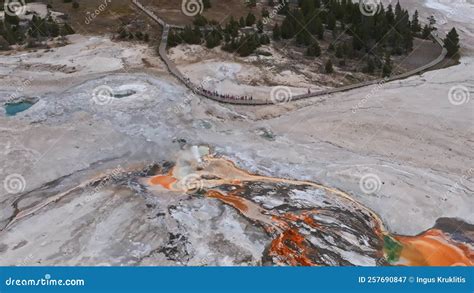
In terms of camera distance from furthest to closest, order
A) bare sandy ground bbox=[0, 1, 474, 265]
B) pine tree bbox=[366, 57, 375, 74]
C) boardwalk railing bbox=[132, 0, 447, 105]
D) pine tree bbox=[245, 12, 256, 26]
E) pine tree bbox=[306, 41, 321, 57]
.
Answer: pine tree bbox=[245, 12, 256, 26] < pine tree bbox=[306, 41, 321, 57] < pine tree bbox=[366, 57, 375, 74] < boardwalk railing bbox=[132, 0, 447, 105] < bare sandy ground bbox=[0, 1, 474, 265]

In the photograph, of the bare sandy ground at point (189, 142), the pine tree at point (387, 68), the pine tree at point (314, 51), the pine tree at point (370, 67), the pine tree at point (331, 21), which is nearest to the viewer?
the bare sandy ground at point (189, 142)

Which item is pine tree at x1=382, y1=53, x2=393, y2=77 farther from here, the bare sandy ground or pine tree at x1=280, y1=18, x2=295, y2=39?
pine tree at x1=280, y1=18, x2=295, y2=39

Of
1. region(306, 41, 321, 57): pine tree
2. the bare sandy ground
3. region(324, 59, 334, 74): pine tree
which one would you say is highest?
region(306, 41, 321, 57): pine tree

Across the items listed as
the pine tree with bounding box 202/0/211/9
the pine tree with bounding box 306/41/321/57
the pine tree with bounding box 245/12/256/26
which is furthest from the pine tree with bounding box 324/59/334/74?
the pine tree with bounding box 202/0/211/9

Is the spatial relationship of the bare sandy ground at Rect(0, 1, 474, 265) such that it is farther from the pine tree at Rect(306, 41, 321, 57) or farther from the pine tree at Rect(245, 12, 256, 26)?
the pine tree at Rect(245, 12, 256, 26)

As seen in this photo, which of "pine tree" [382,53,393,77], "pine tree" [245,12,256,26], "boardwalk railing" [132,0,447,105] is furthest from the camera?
"pine tree" [245,12,256,26]

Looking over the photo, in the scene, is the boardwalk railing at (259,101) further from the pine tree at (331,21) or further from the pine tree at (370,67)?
the pine tree at (331,21)

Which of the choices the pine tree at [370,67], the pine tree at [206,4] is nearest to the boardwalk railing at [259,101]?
the pine tree at [370,67]

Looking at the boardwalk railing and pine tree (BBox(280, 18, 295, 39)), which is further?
pine tree (BBox(280, 18, 295, 39))

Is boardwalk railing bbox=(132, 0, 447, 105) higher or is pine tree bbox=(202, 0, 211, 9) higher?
pine tree bbox=(202, 0, 211, 9)
